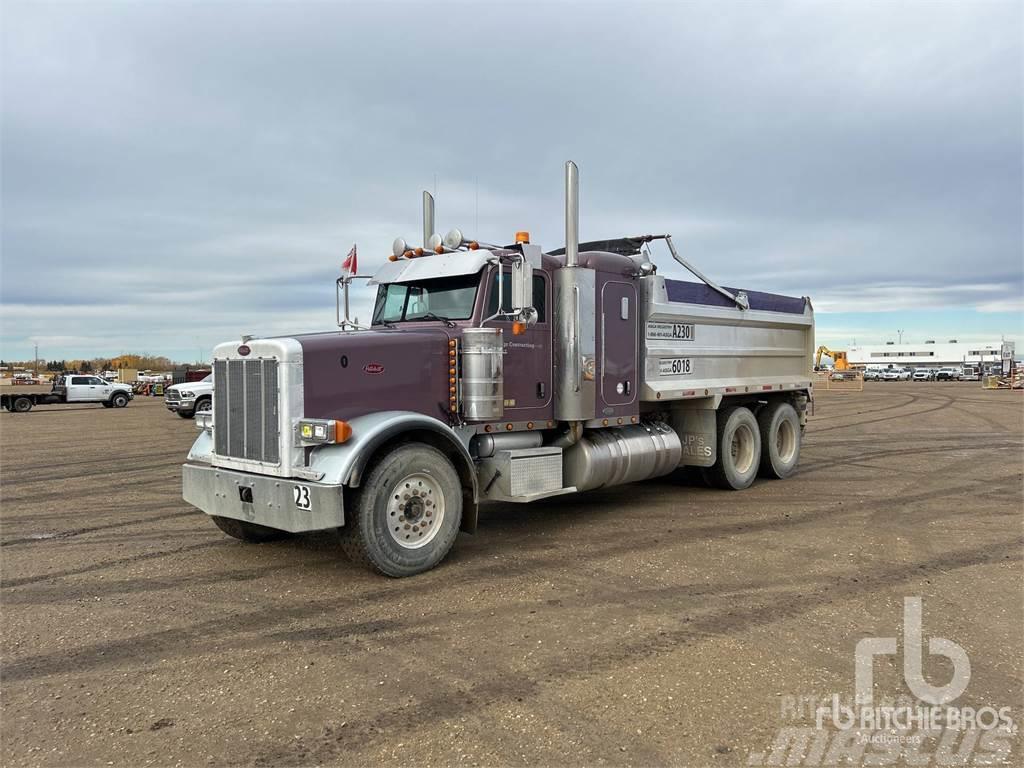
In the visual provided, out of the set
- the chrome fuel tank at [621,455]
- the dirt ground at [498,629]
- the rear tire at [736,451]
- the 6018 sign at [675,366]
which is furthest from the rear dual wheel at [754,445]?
the 6018 sign at [675,366]

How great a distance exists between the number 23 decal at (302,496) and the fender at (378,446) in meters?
0.17

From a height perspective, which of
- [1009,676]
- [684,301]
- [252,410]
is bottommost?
[1009,676]

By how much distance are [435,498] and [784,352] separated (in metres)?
7.15

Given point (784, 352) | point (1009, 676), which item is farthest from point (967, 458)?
point (1009, 676)

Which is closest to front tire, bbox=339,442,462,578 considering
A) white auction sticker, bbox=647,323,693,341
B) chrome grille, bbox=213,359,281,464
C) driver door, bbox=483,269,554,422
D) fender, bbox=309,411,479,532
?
fender, bbox=309,411,479,532

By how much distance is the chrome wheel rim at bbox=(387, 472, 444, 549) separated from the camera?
19.2 ft

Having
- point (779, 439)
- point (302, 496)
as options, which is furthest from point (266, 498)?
point (779, 439)

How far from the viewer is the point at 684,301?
907 centimetres

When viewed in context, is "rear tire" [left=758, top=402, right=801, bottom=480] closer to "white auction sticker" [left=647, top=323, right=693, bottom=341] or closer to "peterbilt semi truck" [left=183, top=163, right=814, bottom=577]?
"peterbilt semi truck" [left=183, top=163, right=814, bottom=577]

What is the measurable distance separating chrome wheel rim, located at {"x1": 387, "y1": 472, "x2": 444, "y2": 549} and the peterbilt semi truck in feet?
0.04

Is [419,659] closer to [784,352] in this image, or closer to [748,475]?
[748,475]

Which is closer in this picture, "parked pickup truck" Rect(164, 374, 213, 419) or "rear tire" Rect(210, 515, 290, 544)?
"rear tire" Rect(210, 515, 290, 544)

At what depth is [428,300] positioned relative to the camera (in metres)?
7.26

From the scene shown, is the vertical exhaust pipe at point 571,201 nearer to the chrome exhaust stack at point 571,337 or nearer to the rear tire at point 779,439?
the chrome exhaust stack at point 571,337
